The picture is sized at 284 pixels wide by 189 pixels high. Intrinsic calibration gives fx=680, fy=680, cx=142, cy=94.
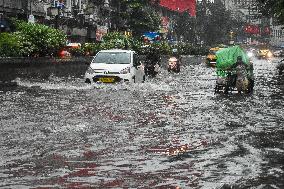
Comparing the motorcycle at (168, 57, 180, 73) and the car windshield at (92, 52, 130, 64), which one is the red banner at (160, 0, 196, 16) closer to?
the motorcycle at (168, 57, 180, 73)

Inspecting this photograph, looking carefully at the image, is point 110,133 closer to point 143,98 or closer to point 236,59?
point 143,98

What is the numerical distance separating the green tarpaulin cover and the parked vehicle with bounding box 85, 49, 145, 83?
355 cm

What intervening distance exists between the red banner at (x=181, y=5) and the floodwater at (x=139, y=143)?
310 ft

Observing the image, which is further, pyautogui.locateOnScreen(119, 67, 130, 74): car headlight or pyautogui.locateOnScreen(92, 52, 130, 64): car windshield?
pyautogui.locateOnScreen(92, 52, 130, 64): car windshield

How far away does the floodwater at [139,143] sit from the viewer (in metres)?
7.48

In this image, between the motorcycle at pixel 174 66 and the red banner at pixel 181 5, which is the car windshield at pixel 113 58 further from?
the red banner at pixel 181 5

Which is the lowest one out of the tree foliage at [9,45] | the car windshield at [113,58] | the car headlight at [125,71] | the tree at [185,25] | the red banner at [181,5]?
the car headlight at [125,71]

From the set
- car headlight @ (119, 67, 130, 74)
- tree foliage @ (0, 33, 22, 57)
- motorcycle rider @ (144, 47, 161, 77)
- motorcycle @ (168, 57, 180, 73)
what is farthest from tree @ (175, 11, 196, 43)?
car headlight @ (119, 67, 130, 74)

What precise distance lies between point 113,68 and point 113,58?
4.38 ft

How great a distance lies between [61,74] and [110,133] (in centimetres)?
2054

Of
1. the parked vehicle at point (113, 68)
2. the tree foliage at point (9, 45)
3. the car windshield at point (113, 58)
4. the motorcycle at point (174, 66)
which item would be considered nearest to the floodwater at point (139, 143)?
the parked vehicle at point (113, 68)

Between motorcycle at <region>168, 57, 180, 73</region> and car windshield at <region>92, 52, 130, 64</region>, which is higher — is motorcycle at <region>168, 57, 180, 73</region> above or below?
below

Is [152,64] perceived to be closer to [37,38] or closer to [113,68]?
[37,38]

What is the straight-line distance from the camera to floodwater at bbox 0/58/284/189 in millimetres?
7484
